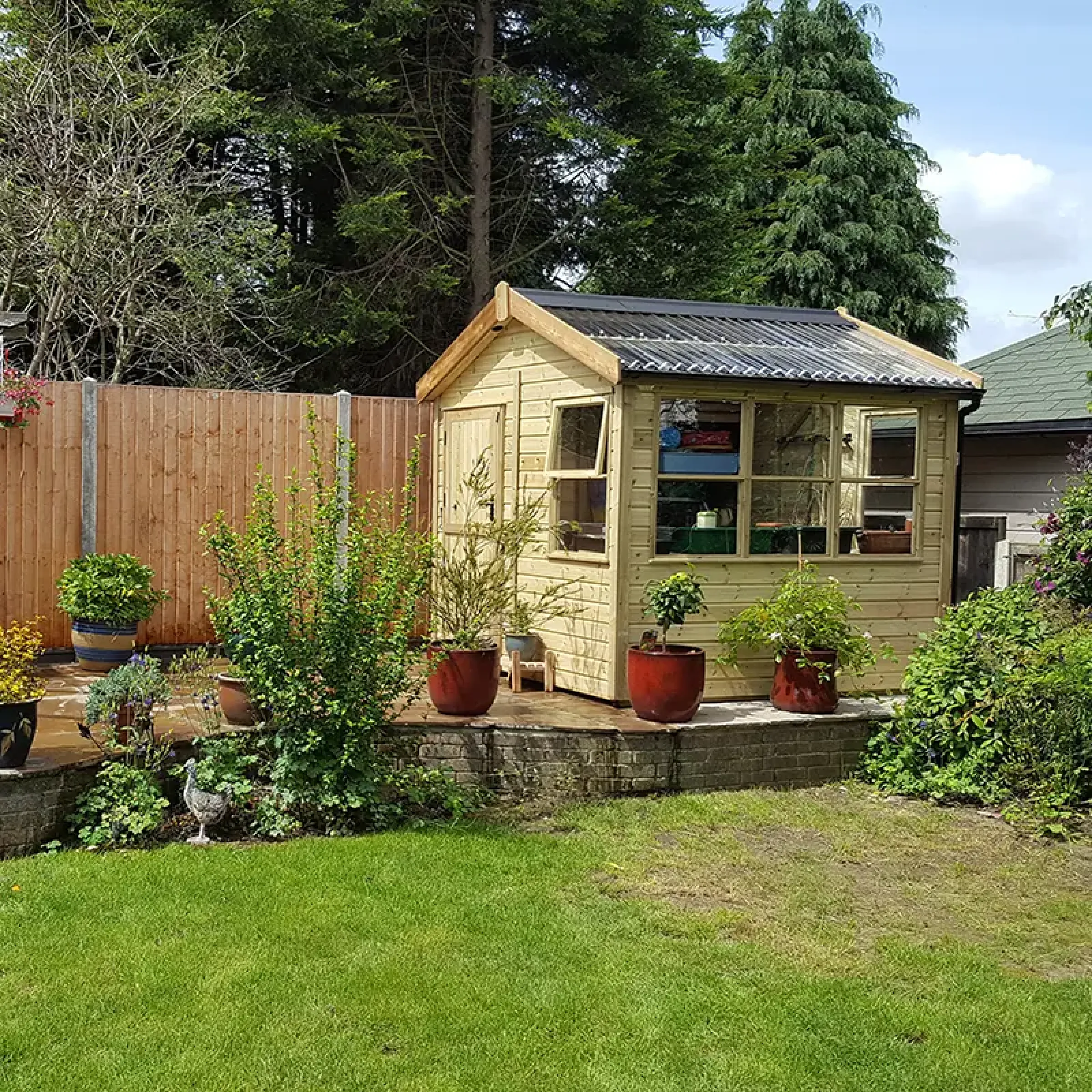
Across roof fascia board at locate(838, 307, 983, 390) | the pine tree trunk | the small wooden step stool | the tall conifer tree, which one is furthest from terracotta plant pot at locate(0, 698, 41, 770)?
the tall conifer tree

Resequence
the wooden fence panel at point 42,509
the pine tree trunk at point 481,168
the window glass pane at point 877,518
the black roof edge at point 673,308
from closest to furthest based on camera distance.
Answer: the window glass pane at point 877,518 → the black roof edge at point 673,308 → the wooden fence panel at point 42,509 → the pine tree trunk at point 481,168

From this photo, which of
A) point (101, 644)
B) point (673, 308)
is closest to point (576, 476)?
point (673, 308)

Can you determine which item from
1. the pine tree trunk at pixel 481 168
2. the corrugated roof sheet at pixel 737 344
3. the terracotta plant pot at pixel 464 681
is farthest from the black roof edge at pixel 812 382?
the pine tree trunk at pixel 481 168

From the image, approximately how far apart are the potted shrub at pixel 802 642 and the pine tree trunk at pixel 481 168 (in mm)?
8587

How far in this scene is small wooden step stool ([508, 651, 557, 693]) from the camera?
27.3ft

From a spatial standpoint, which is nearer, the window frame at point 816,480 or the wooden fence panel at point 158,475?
the window frame at point 816,480

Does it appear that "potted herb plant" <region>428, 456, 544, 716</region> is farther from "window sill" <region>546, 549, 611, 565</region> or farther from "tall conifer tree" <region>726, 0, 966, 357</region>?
"tall conifer tree" <region>726, 0, 966, 357</region>

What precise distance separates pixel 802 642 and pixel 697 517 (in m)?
1.00

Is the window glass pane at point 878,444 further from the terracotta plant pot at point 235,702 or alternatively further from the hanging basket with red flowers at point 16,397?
the hanging basket with red flowers at point 16,397

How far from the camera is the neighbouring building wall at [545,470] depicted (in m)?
7.75

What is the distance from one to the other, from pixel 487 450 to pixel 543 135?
8356mm

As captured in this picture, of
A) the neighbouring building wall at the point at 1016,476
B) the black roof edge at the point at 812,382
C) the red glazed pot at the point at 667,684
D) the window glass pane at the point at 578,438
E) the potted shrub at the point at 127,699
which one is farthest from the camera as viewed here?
the neighbouring building wall at the point at 1016,476

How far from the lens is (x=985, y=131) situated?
383 inches

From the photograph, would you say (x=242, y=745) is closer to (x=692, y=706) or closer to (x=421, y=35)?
(x=692, y=706)
